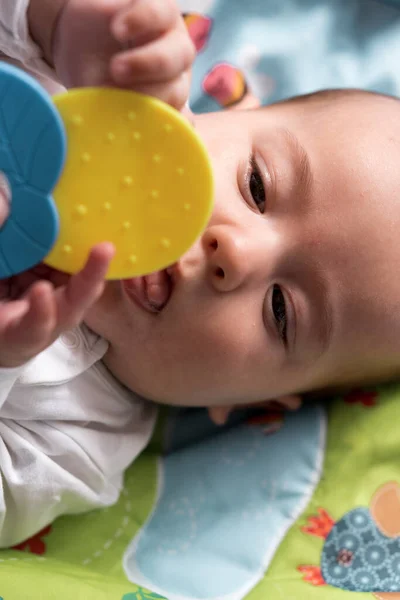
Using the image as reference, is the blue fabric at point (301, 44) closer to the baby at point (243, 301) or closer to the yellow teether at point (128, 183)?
the baby at point (243, 301)

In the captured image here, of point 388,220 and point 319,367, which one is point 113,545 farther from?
point 388,220

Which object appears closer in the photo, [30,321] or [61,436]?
[30,321]

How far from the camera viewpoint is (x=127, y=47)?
691mm

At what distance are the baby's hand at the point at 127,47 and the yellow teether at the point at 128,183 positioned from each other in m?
0.04

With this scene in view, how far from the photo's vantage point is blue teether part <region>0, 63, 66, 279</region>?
0.63 metres

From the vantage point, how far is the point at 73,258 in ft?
2.36

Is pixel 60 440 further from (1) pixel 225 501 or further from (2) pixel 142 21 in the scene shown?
(2) pixel 142 21

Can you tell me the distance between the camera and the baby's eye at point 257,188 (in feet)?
3.25

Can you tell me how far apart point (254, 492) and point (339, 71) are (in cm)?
90

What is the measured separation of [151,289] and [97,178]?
31 centimetres

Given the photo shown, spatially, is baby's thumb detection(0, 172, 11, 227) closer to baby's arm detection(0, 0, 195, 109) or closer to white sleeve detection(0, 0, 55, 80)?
baby's arm detection(0, 0, 195, 109)

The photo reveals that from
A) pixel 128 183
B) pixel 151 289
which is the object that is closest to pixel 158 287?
pixel 151 289

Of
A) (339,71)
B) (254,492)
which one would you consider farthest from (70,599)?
(339,71)

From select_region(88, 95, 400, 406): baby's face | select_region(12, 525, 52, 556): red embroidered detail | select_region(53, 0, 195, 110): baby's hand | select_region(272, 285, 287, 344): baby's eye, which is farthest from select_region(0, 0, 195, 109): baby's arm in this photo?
select_region(12, 525, 52, 556): red embroidered detail
